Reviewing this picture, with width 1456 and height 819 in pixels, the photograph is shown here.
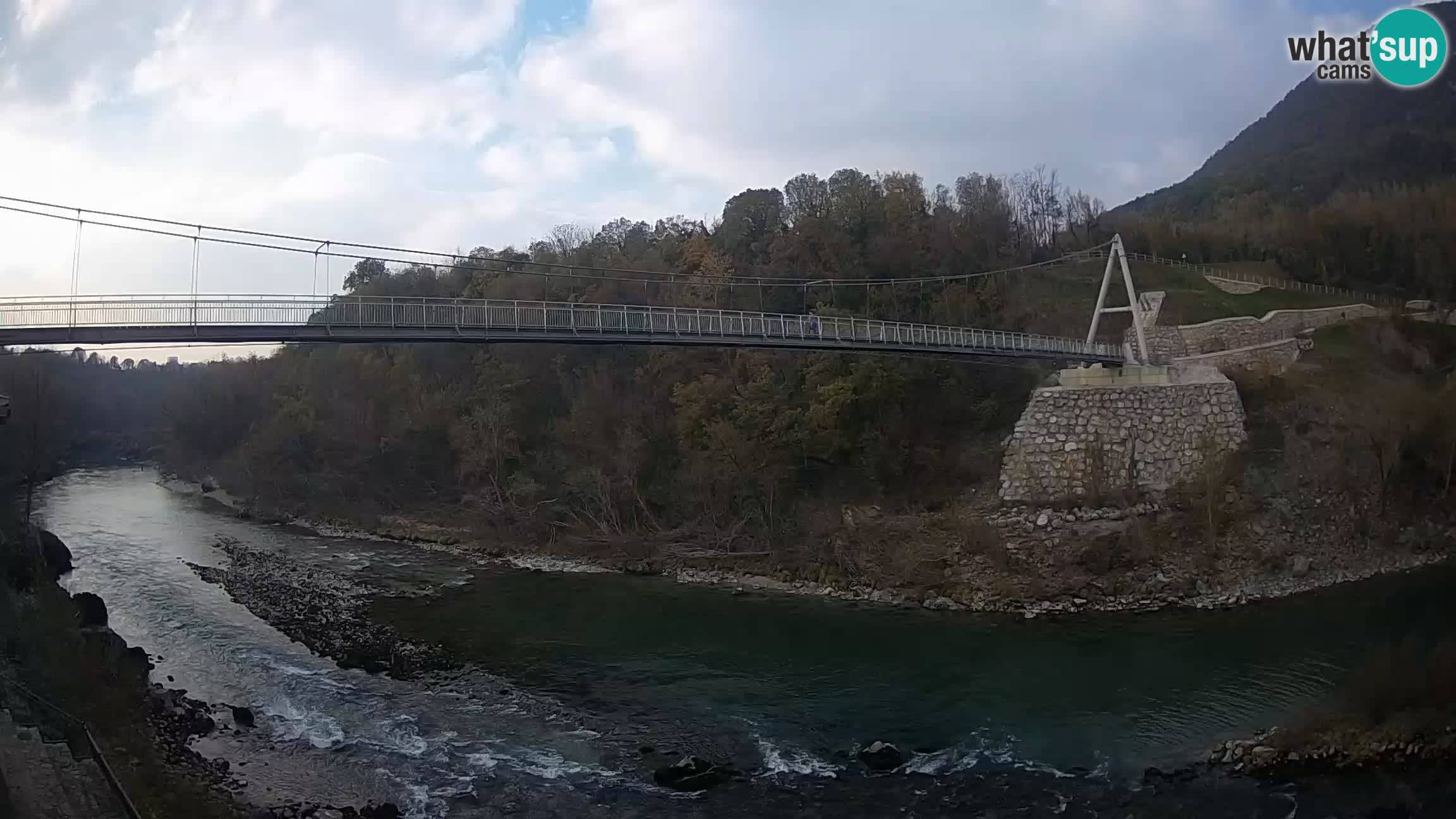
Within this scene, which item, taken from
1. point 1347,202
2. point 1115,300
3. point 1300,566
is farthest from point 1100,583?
point 1347,202

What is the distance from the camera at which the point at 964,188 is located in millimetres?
39656

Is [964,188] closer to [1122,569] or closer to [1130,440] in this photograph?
[1130,440]

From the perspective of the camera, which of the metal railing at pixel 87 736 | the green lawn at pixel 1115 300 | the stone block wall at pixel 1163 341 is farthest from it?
the green lawn at pixel 1115 300

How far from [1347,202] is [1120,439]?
1059 inches

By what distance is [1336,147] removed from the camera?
44219 millimetres

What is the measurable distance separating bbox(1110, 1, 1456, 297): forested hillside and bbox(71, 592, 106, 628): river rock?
125 feet

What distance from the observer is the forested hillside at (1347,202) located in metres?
34.4

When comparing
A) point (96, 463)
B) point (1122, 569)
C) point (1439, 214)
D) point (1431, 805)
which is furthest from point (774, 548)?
point (96, 463)

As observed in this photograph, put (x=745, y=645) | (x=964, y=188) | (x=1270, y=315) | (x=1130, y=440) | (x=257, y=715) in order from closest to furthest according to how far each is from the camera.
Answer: (x=257, y=715), (x=745, y=645), (x=1130, y=440), (x=1270, y=315), (x=964, y=188)

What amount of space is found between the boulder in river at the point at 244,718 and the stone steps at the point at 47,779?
290 centimetres

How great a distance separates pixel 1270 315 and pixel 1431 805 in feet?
67.4

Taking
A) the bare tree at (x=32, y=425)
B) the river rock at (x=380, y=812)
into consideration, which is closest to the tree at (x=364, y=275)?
the bare tree at (x=32, y=425)

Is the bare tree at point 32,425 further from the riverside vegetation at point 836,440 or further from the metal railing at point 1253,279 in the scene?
the metal railing at point 1253,279

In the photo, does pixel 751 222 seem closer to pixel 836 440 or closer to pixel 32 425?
pixel 836 440
